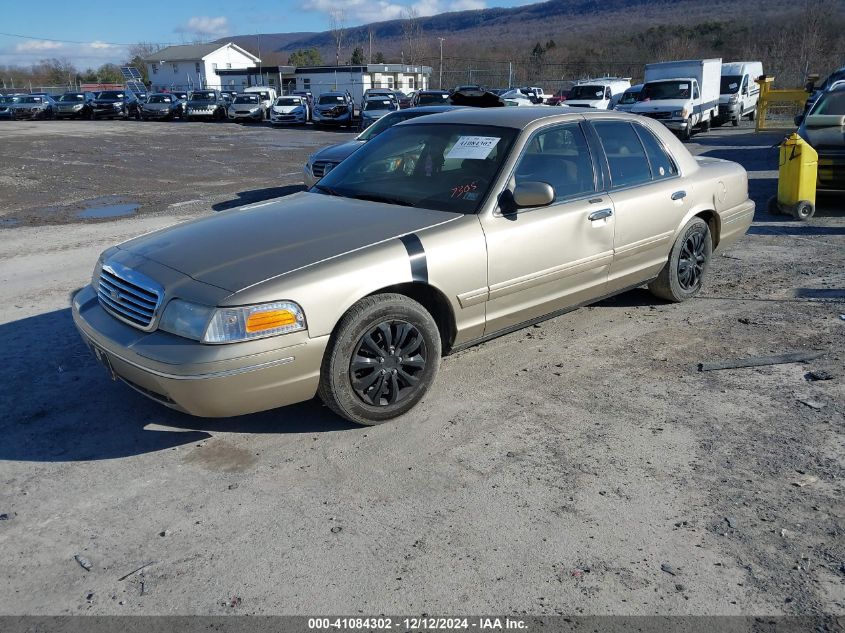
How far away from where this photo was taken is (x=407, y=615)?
2.68 meters

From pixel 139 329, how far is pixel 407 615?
6.66 feet

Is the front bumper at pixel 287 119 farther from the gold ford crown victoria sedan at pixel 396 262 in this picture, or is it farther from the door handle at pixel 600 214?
the door handle at pixel 600 214

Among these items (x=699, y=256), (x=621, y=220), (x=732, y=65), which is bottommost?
(x=699, y=256)

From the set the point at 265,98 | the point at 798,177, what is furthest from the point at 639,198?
the point at 265,98

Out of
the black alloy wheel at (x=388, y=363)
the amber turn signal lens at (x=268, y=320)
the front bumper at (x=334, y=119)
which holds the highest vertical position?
the front bumper at (x=334, y=119)

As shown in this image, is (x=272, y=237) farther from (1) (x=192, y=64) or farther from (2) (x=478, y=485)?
(1) (x=192, y=64)

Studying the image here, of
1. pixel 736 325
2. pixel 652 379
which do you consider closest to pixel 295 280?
pixel 652 379

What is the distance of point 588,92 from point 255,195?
21624 millimetres

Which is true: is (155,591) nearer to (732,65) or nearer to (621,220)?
(621,220)

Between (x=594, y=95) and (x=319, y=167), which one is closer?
(x=319, y=167)

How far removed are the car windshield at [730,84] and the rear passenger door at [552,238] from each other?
89.1ft

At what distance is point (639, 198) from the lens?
533 centimetres

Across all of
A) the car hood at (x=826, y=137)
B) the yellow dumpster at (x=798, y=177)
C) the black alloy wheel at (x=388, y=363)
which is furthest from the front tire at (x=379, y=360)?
the car hood at (x=826, y=137)

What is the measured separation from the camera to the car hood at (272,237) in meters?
3.76
